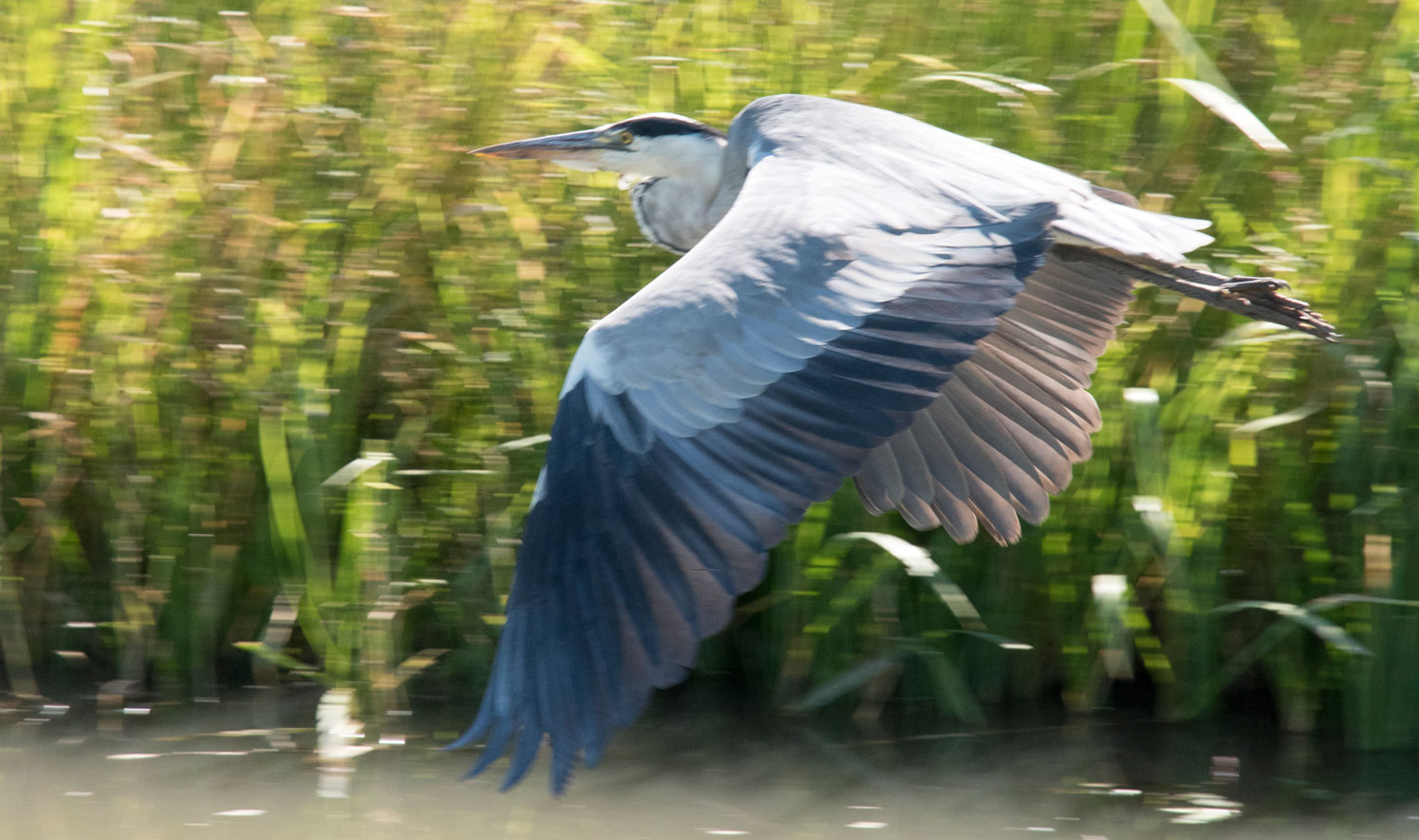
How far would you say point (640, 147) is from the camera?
326cm

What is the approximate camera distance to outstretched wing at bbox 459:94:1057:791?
199 centimetres

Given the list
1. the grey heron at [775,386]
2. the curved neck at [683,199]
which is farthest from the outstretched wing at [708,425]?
the curved neck at [683,199]

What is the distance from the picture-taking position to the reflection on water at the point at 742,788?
2867 mm

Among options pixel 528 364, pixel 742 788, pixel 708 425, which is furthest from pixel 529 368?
pixel 708 425

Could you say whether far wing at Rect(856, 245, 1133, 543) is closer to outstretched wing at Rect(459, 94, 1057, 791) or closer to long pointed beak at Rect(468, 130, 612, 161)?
outstretched wing at Rect(459, 94, 1057, 791)

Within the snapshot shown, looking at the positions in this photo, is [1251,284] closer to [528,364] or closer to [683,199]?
[683,199]

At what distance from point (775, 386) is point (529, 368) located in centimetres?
129

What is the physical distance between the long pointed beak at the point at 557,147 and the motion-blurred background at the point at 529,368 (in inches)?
8.5

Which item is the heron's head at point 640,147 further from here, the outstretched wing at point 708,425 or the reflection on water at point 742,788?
the reflection on water at point 742,788

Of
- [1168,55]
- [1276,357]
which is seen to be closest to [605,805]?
[1276,357]

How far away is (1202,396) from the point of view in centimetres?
314

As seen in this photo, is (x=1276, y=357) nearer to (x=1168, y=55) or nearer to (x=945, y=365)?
(x=1168, y=55)

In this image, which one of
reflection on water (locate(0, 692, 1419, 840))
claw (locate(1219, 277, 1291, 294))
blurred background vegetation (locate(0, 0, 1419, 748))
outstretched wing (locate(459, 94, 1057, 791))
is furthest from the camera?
blurred background vegetation (locate(0, 0, 1419, 748))

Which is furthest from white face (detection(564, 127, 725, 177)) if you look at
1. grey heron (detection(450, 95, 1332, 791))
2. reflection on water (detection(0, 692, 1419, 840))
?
reflection on water (detection(0, 692, 1419, 840))
